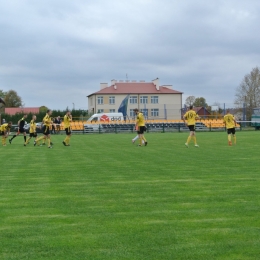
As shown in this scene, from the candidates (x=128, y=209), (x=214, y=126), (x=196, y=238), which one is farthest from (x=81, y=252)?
(x=214, y=126)

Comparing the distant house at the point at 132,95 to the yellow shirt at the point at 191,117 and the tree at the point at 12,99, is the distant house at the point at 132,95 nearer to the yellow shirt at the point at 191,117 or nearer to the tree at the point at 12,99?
the tree at the point at 12,99

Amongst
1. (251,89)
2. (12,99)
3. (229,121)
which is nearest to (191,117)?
(229,121)

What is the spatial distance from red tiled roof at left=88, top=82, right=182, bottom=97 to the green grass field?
9548 centimetres

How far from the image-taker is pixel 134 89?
10981cm

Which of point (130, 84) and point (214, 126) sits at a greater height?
point (130, 84)

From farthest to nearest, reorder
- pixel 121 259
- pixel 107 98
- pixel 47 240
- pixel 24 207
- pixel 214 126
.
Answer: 1. pixel 107 98
2. pixel 214 126
3. pixel 24 207
4. pixel 47 240
5. pixel 121 259

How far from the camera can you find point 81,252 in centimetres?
546

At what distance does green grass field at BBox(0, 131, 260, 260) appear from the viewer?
554 cm

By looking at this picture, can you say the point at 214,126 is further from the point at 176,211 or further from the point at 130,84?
the point at 130,84

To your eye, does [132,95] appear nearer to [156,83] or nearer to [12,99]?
[156,83]

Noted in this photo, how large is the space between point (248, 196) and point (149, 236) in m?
3.19

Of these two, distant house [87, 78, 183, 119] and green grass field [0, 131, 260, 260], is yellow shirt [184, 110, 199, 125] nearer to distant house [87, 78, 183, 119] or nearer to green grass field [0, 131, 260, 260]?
green grass field [0, 131, 260, 260]

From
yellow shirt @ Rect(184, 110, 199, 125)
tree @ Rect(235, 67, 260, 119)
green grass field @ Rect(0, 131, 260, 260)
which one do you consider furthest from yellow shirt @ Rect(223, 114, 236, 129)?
tree @ Rect(235, 67, 260, 119)

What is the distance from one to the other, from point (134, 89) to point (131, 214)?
338ft
